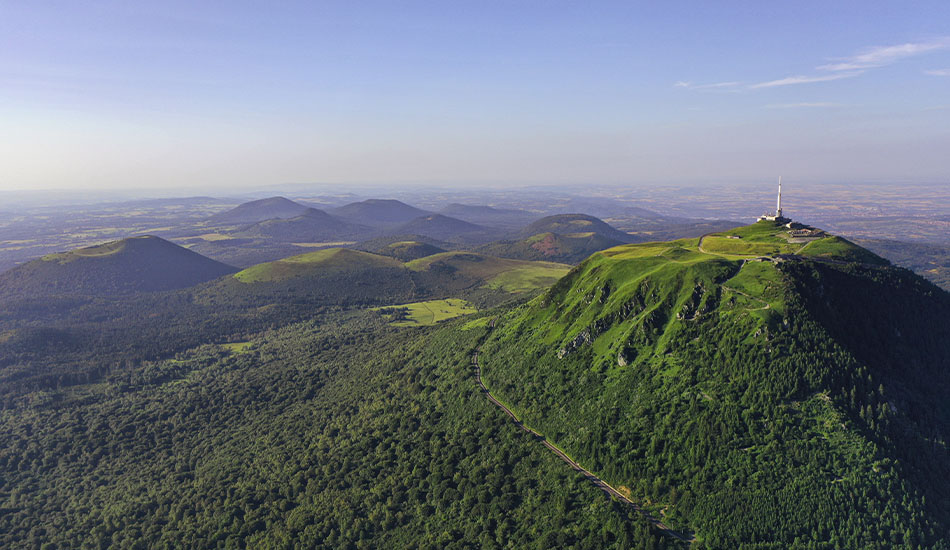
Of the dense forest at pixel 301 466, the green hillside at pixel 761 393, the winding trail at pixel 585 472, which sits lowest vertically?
the dense forest at pixel 301 466

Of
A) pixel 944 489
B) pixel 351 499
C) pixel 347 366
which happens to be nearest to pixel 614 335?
pixel 944 489

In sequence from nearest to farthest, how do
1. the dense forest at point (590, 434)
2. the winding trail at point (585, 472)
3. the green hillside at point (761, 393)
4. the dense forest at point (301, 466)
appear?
the green hillside at point (761, 393), the dense forest at point (590, 434), the winding trail at point (585, 472), the dense forest at point (301, 466)

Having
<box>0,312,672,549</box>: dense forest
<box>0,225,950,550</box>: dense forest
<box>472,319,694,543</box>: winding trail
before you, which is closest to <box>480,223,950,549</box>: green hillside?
<box>0,225,950,550</box>: dense forest

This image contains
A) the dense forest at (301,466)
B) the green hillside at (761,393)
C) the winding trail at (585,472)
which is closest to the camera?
the green hillside at (761,393)

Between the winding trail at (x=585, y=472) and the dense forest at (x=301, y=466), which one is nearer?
the winding trail at (x=585, y=472)

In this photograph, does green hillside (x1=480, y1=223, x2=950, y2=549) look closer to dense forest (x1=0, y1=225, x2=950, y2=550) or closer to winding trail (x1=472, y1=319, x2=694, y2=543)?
dense forest (x1=0, y1=225, x2=950, y2=550)

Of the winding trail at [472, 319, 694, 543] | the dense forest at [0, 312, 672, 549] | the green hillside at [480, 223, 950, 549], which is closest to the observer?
the green hillside at [480, 223, 950, 549]

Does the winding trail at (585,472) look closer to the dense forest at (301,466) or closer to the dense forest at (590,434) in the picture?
the dense forest at (590,434)

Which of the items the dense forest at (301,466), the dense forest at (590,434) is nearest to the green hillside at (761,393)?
the dense forest at (590,434)

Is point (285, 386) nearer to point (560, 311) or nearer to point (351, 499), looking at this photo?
point (351, 499)
